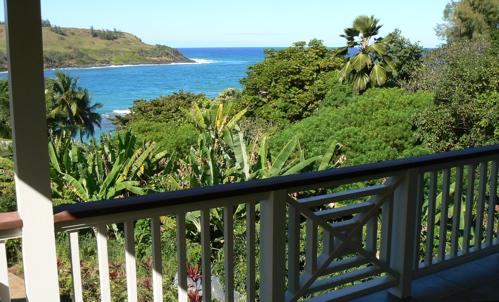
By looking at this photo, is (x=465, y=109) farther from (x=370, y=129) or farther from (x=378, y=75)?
(x=378, y=75)

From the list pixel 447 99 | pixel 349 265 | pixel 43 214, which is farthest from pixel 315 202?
pixel 447 99

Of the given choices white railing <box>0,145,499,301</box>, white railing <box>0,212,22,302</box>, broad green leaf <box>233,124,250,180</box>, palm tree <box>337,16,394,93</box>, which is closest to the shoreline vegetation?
palm tree <box>337,16,394,93</box>

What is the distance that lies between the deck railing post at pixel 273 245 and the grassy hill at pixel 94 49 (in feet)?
Answer: 101

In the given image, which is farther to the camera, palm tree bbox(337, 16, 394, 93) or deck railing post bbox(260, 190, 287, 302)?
palm tree bbox(337, 16, 394, 93)

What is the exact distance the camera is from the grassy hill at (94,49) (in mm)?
33469

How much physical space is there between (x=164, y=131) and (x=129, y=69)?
132ft

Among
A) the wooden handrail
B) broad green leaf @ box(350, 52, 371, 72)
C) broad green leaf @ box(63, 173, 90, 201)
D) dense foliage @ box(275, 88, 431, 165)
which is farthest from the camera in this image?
broad green leaf @ box(350, 52, 371, 72)

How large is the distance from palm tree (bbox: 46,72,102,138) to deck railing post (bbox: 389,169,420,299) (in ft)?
79.9

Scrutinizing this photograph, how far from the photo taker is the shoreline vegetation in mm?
33406

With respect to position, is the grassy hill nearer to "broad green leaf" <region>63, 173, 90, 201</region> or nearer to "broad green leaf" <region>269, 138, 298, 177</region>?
"broad green leaf" <region>63, 173, 90, 201</region>

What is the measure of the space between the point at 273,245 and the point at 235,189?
0.33m

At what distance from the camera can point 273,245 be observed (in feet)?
6.48

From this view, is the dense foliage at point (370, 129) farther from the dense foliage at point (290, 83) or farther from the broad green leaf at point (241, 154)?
the dense foliage at point (290, 83)

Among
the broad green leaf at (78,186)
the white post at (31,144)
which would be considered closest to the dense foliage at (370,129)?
the broad green leaf at (78,186)
